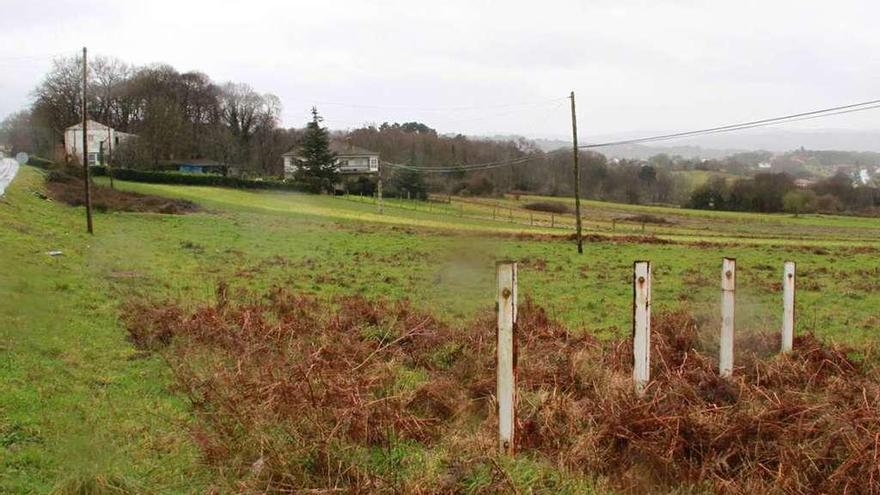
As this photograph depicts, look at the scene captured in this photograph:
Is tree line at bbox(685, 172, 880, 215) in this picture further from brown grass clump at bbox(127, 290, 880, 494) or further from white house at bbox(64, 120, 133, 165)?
brown grass clump at bbox(127, 290, 880, 494)

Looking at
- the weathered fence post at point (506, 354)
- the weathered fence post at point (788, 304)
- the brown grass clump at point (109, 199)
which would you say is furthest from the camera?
the brown grass clump at point (109, 199)

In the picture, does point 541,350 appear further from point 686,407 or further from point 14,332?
point 14,332

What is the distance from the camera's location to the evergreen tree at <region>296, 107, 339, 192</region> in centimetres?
6694

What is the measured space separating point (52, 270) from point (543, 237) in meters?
27.5

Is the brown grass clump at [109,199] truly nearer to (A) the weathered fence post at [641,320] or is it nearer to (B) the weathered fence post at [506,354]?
(A) the weathered fence post at [641,320]

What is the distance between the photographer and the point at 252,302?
12.8 m

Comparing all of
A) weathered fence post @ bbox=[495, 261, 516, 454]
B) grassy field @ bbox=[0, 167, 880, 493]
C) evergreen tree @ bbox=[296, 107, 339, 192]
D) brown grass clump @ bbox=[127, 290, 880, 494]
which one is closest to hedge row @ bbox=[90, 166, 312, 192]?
evergreen tree @ bbox=[296, 107, 339, 192]

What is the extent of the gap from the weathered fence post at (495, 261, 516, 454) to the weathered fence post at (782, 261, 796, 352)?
4783mm

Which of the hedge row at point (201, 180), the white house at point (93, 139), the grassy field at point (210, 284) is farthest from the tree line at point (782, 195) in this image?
the white house at point (93, 139)

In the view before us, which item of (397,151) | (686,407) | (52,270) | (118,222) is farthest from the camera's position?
(397,151)

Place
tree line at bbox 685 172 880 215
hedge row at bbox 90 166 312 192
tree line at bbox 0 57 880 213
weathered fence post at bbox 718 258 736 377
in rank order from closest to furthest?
1. weathered fence post at bbox 718 258 736 377
2. tree line at bbox 0 57 880 213
3. hedge row at bbox 90 166 312 192
4. tree line at bbox 685 172 880 215

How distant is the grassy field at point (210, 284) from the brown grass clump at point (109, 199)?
1.46 m

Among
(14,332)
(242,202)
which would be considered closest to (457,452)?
(14,332)

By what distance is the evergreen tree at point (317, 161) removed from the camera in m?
66.9
